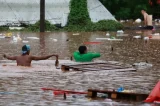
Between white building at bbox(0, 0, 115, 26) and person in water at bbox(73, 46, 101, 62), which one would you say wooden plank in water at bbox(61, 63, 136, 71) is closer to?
person in water at bbox(73, 46, 101, 62)

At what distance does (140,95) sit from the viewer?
11.1 m

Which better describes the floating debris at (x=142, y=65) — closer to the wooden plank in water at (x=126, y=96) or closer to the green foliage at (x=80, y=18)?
the wooden plank in water at (x=126, y=96)

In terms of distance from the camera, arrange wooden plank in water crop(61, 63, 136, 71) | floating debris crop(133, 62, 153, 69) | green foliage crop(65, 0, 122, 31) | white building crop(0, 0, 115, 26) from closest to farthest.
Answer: wooden plank in water crop(61, 63, 136, 71) < floating debris crop(133, 62, 153, 69) < green foliage crop(65, 0, 122, 31) < white building crop(0, 0, 115, 26)

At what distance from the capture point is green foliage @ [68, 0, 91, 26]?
39.5 metres

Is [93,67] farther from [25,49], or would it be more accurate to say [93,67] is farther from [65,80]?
[65,80]

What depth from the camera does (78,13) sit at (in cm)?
A: 3981

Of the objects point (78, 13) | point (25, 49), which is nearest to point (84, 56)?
point (25, 49)

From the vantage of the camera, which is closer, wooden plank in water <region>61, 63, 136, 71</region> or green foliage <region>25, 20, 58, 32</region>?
wooden plank in water <region>61, 63, 136, 71</region>

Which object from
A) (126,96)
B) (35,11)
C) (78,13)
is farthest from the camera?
(35,11)

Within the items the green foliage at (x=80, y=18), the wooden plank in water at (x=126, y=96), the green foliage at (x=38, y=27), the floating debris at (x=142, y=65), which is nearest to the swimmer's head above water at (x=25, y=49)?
the floating debris at (x=142, y=65)

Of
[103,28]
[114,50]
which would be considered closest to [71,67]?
[114,50]

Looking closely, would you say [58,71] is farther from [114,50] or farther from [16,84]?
[114,50]

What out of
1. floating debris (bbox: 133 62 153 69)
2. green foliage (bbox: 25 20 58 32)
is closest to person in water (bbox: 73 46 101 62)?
floating debris (bbox: 133 62 153 69)

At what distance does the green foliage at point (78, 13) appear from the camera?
39.5 meters
